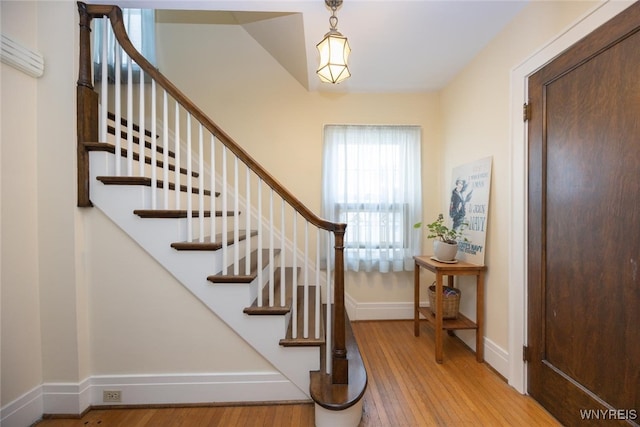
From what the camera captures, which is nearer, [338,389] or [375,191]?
[338,389]

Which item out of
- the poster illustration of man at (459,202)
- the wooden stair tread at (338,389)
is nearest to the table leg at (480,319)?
the poster illustration of man at (459,202)

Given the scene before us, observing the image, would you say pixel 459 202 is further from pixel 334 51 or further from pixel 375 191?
pixel 334 51

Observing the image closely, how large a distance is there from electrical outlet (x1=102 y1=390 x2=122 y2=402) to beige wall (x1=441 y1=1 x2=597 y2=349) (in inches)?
105

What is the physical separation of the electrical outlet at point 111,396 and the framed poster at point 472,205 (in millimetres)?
2753

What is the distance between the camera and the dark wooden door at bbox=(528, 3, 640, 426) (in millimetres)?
1161

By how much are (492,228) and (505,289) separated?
0.47 meters

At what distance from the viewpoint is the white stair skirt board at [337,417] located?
54.5 inches

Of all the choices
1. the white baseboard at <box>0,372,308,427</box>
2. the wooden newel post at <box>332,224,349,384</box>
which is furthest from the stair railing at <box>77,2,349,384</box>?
the white baseboard at <box>0,372,308,427</box>

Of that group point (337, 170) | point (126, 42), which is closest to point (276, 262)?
point (337, 170)

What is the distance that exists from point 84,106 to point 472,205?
9.67 feet

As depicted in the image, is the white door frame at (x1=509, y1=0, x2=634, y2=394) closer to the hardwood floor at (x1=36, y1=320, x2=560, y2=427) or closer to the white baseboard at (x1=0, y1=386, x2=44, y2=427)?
the hardwood floor at (x1=36, y1=320, x2=560, y2=427)

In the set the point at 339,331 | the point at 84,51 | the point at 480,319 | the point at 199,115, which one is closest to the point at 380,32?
the point at 199,115

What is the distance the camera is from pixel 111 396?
1.64 meters

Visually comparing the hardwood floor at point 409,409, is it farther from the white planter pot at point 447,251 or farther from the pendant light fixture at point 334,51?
the pendant light fixture at point 334,51
